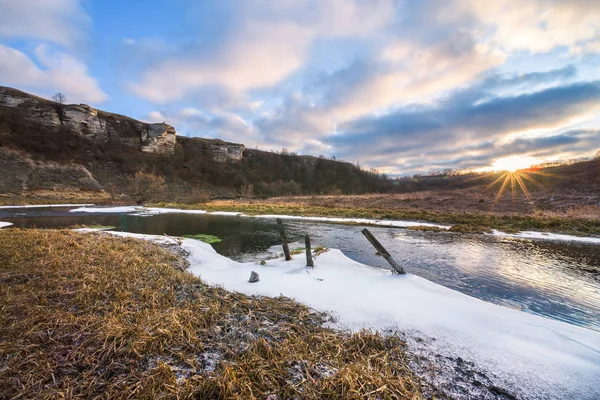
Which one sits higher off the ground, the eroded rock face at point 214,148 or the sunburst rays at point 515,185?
the eroded rock face at point 214,148

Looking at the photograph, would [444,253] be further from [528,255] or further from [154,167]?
[154,167]

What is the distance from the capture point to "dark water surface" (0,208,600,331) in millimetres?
6117

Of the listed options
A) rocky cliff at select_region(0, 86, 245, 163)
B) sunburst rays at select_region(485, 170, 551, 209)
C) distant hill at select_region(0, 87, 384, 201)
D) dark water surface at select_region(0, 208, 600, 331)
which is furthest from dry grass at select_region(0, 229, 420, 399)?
rocky cliff at select_region(0, 86, 245, 163)

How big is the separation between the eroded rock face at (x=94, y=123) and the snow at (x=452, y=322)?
3178 inches

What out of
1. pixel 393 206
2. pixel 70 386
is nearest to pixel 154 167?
pixel 393 206

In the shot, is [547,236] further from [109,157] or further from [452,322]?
[109,157]

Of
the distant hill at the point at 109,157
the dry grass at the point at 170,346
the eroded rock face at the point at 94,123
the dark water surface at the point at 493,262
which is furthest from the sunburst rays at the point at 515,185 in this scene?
the eroded rock face at the point at 94,123

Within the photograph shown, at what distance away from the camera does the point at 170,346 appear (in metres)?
2.98

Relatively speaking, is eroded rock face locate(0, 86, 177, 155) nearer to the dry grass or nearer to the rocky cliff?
the rocky cliff

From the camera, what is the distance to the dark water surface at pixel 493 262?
241 inches

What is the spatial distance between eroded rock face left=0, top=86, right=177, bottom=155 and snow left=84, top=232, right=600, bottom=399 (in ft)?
265

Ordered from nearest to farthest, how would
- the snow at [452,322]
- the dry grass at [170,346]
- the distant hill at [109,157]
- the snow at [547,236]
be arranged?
the dry grass at [170,346] < the snow at [452,322] < the snow at [547,236] < the distant hill at [109,157]

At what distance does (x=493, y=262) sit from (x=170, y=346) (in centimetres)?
1116

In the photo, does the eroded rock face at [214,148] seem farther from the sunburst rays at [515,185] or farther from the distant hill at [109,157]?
the sunburst rays at [515,185]
